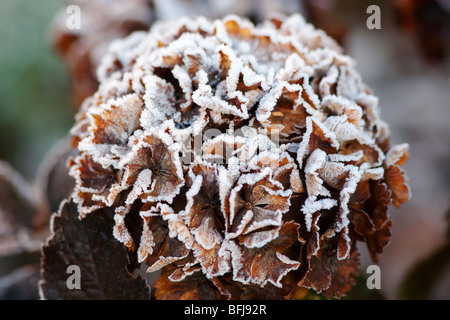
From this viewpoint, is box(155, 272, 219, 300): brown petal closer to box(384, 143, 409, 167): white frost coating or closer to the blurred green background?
box(384, 143, 409, 167): white frost coating

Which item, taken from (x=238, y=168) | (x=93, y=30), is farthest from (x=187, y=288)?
(x=93, y=30)

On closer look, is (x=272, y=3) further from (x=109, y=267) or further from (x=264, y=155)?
(x=109, y=267)

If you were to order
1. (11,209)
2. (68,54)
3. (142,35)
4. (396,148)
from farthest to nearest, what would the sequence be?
(68,54) → (11,209) → (142,35) → (396,148)

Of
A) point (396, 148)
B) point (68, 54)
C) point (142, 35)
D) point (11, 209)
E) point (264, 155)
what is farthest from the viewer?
point (68, 54)

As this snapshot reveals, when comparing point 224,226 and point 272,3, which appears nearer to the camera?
point 224,226

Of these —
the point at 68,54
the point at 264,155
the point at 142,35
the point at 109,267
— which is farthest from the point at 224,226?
the point at 68,54

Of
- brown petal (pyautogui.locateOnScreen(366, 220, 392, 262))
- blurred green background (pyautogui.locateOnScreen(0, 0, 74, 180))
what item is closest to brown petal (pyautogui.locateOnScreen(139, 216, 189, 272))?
brown petal (pyautogui.locateOnScreen(366, 220, 392, 262))

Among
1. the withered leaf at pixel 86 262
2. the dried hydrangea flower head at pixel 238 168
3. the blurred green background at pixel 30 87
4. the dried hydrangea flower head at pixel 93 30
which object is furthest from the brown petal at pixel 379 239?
the blurred green background at pixel 30 87
